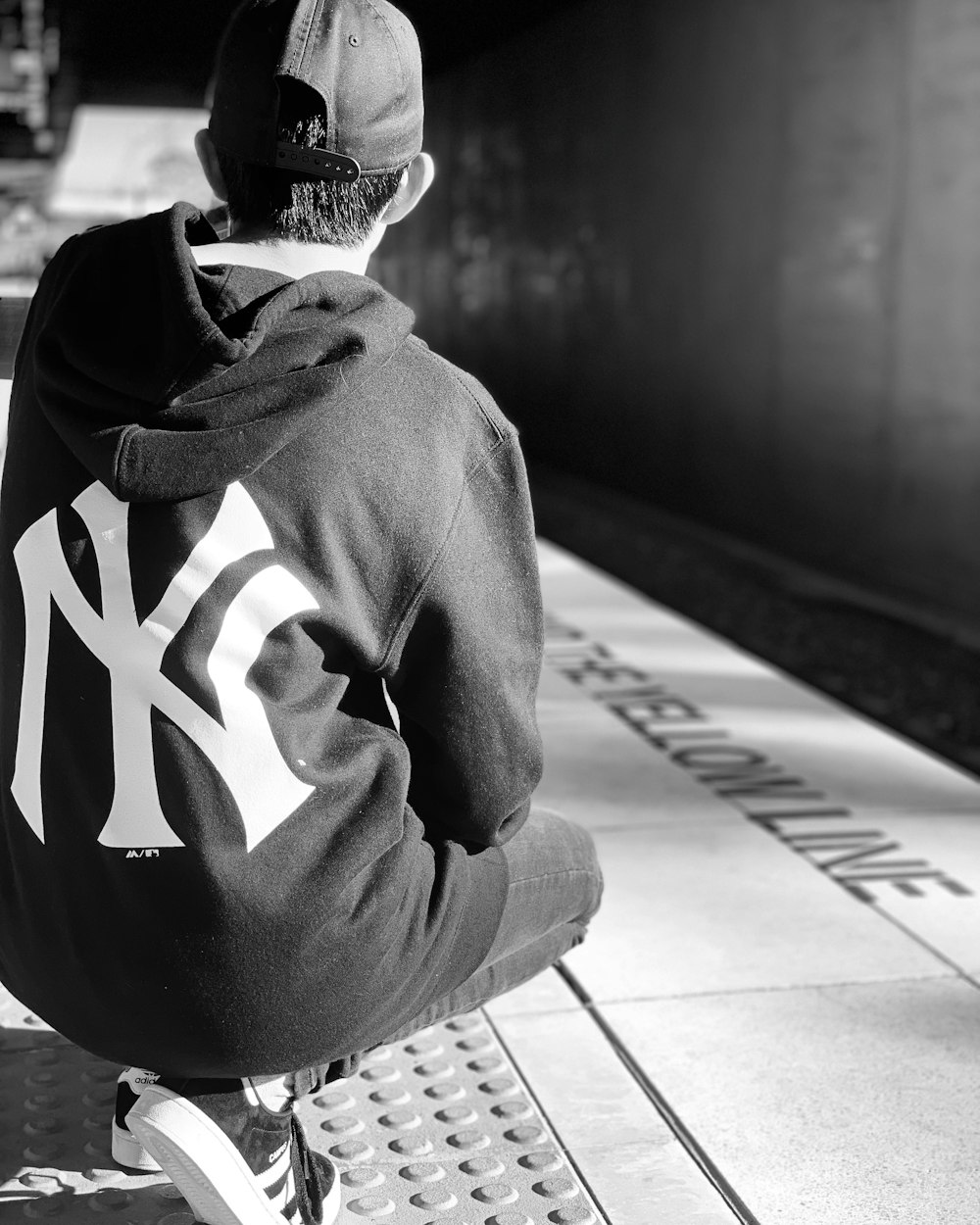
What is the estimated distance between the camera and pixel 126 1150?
78.9 inches

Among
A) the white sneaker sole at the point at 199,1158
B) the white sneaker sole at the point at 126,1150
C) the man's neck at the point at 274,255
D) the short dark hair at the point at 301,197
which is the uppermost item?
the short dark hair at the point at 301,197

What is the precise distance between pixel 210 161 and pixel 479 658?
2.14ft

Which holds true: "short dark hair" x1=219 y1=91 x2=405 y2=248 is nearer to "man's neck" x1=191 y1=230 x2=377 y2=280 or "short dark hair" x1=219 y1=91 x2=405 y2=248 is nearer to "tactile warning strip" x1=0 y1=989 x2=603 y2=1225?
"man's neck" x1=191 y1=230 x2=377 y2=280

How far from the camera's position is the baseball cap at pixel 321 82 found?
5.29 ft

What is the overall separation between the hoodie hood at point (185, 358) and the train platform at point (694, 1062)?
103cm

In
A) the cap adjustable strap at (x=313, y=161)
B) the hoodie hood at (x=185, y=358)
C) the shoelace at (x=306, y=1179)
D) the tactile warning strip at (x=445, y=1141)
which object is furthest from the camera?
the tactile warning strip at (x=445, y=1141)

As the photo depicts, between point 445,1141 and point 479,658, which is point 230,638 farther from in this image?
point 445,1141

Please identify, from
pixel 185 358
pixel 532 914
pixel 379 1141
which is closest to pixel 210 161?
pixel 185 358

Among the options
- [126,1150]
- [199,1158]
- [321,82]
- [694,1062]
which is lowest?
[694,1062]

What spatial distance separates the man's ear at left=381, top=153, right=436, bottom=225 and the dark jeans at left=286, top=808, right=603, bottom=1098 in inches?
31.8

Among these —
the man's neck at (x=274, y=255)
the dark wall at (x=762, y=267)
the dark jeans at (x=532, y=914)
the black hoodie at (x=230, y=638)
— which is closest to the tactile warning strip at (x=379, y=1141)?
the dark jeans at (x=532, y=914)

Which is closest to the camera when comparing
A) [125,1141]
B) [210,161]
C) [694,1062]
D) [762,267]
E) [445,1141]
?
[210,161]

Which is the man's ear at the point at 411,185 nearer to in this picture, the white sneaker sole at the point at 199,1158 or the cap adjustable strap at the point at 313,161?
the cap adjustable strap at the point at 313,161

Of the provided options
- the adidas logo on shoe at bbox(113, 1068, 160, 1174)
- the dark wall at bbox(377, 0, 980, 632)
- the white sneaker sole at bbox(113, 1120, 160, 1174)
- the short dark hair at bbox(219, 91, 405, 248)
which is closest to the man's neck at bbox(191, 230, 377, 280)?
the short dark hair at bbox(219, 91, 405, 248)
